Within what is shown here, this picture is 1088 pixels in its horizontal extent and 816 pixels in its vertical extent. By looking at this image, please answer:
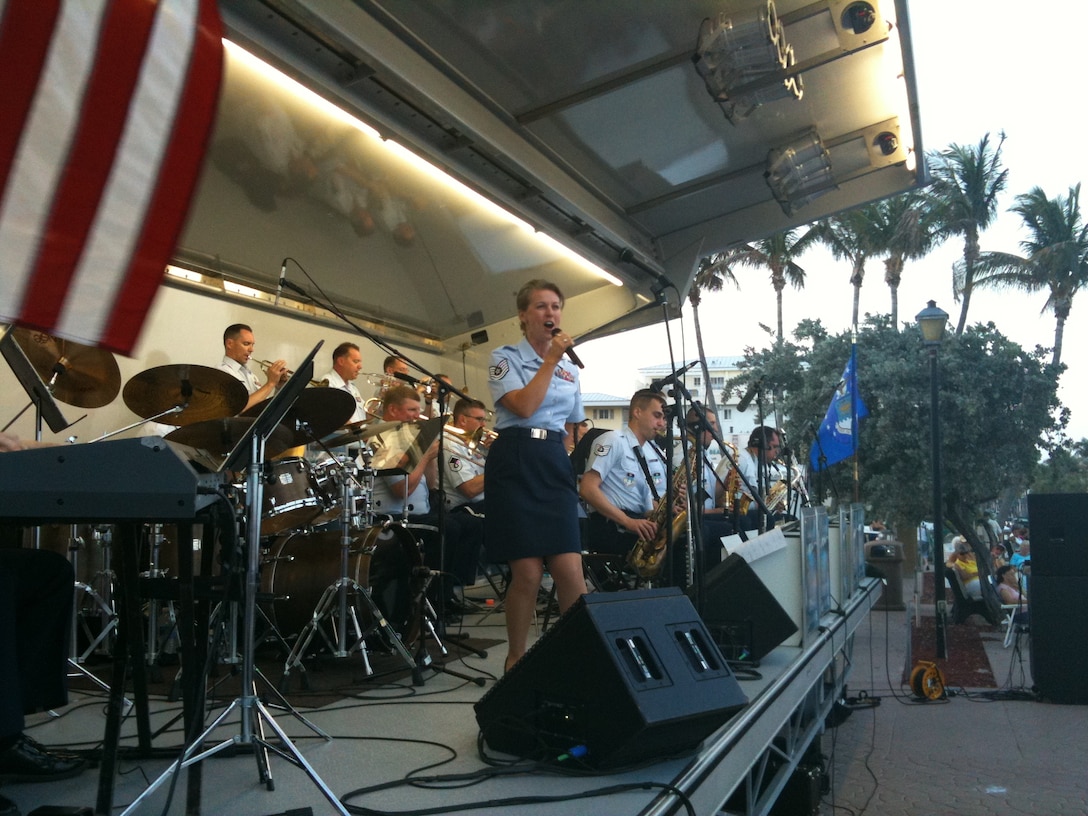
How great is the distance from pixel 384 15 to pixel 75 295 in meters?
4.06

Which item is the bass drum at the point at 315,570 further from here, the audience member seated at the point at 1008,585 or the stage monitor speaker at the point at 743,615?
the audience member seated at the point at 1008,585

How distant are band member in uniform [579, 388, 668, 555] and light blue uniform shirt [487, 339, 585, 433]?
238 centimetres

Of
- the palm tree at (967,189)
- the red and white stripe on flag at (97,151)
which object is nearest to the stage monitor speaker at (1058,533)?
the red and white stripe on flag at (97,151)

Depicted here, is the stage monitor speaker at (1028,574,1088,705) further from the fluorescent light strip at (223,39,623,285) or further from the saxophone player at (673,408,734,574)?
the fluorescent light strip at (223,39,623,285)

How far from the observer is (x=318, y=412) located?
4172 mm

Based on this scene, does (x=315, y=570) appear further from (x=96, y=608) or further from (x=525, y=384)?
(x=525, y=384)

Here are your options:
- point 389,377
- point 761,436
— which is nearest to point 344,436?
point 389,377

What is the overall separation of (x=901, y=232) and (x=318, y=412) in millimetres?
41042

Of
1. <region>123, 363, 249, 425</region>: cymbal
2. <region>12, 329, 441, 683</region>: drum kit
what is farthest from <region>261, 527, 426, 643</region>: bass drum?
<region>123, 363, 249, 425</region>: cymbal

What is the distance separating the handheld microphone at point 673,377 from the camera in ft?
16.0

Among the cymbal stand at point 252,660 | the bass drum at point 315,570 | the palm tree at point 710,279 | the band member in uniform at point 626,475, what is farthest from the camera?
the palm tree at point 710,279

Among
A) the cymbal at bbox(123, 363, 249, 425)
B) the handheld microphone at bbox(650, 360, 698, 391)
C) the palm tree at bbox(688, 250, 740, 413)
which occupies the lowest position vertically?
the cymbal at bbox(123, 363, 249, 425)

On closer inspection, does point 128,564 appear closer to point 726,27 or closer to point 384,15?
point 384,15

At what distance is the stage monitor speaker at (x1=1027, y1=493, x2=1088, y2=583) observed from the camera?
349 inches
